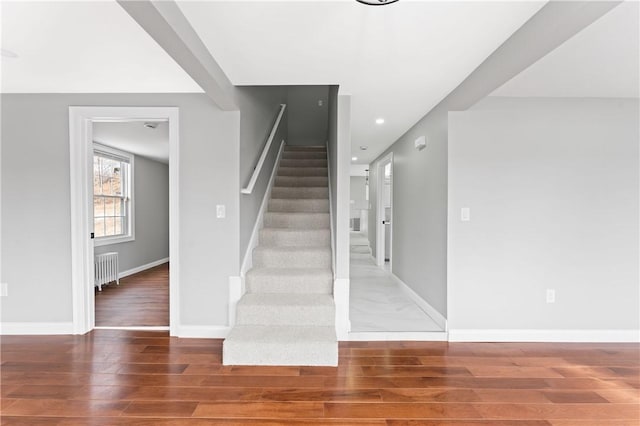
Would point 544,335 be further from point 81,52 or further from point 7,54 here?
point 7,54

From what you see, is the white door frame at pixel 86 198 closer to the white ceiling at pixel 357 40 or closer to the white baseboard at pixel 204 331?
the white baseboard at pixel 204 331

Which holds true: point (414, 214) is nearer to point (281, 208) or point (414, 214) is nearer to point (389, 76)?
point (281, 208)

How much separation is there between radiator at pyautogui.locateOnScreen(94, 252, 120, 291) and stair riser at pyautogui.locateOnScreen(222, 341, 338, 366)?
3443 mm

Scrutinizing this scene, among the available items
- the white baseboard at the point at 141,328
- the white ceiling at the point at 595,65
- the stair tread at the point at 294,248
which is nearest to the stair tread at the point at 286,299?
the stair tread at the point at 294,248

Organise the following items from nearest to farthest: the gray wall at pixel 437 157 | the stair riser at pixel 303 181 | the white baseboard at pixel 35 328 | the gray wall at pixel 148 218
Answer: the gray wall at pixel 437 157, the white baseboard at pixel 35 328, the stair riser at pixel 303 181, the gray wall at pixel 148 218

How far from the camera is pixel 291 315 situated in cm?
280

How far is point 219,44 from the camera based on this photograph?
206 cm

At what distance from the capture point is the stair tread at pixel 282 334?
8.23ft

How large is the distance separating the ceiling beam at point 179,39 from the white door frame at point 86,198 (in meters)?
0.81

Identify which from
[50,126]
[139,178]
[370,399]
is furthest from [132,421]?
[139,178]

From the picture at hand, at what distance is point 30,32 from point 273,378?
8.76 feet

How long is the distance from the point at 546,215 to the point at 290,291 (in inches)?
95.3

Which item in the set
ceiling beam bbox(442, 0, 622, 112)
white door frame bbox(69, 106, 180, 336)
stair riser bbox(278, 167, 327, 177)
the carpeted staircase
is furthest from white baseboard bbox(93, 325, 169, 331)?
ceiling beam bbox(442, 0, 622, 112)

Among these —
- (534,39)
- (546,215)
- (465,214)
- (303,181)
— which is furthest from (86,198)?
(546,215)
